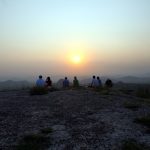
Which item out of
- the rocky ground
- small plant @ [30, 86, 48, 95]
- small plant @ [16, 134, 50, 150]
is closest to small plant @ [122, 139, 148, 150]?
the rocky ground

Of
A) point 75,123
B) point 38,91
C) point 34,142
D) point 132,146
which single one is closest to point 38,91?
point 38,91

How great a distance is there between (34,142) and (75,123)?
3.91m

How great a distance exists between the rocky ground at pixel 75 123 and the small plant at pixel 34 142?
26 cm

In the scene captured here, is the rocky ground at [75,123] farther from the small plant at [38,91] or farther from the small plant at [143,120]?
the small plant at [38,91]

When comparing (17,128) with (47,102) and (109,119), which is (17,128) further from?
(47,102)

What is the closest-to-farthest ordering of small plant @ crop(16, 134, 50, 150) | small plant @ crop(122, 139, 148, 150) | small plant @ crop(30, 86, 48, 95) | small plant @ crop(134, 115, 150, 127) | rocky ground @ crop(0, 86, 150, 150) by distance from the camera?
small plant @ crop(122, 139, 148, 150)
small plant @ crop(16, 134, 50, 150)
rocky ground @ crop(0, 86, 150, 150)
small plant @ crop(134, 115, 150, 127)
small plant @ crop(30, 86, 48, 95)

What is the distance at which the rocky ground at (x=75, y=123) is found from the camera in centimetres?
1415

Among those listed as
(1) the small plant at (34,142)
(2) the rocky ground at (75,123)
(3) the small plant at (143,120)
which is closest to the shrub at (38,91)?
(2) the rocky ground at (75,123)

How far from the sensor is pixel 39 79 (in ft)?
121

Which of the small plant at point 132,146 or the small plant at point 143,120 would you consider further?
the small plant at point 143,120

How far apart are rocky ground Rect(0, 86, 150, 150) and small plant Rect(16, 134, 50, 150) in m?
0.26

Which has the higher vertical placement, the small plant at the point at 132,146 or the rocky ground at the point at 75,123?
the rocky ground at the point at 75,123

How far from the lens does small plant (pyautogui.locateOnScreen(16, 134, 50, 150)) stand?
1336 cm

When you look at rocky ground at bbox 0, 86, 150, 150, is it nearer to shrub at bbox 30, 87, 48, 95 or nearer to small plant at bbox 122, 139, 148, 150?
small plant at bbox 122, 139, 148, 150
